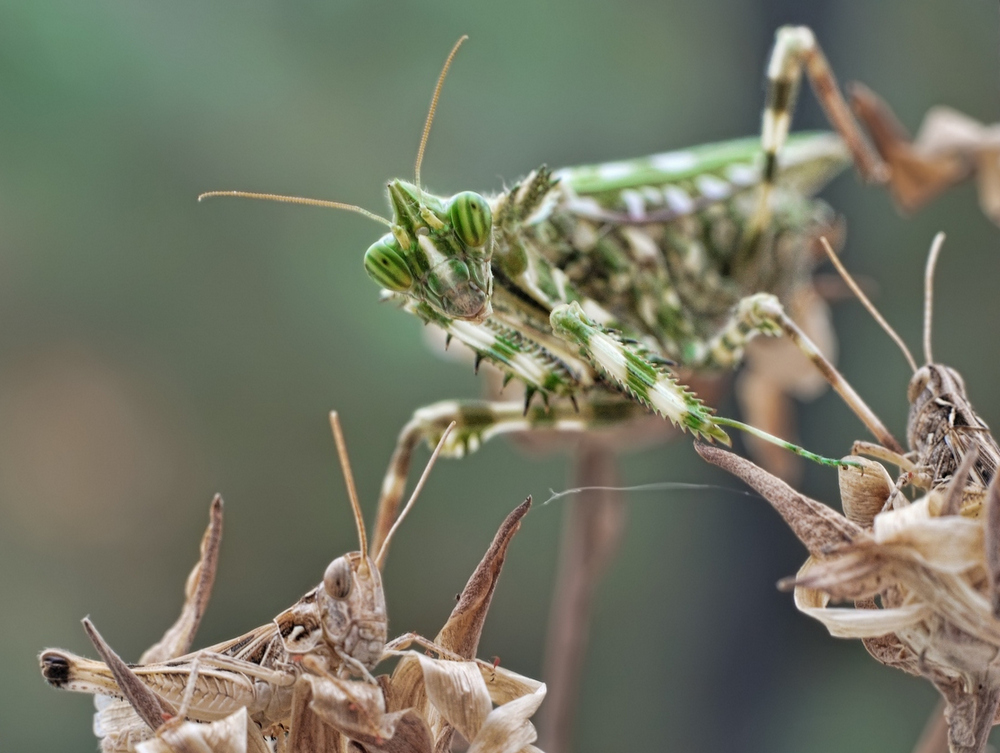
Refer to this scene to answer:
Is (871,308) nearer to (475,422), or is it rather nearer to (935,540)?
(935,540)

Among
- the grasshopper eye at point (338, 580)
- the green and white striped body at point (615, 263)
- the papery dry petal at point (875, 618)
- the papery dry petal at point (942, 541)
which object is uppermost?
the green and white striped body at point (615, 263)

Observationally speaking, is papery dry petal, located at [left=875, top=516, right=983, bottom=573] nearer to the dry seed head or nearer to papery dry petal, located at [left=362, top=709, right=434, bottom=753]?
the dry seed head

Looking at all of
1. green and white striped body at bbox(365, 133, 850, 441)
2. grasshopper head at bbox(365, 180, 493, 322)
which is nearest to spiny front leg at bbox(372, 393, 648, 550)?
green and white striped body at bbox(365, 133, 850, 441)

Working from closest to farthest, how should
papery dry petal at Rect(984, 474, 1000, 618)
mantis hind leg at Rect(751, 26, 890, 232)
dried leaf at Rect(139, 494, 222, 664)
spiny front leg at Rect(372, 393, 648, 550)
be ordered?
papery dry petal at Rect(984, 474, 1000, 618)
dried leaf at Rect(139, 494, 222, 664)
spiny front leg at Rect(372, 393, 648, 550)
mantis hind leg at Rect(751, 26, 890, 232)

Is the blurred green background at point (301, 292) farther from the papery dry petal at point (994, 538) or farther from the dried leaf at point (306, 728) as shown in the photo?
the papery dry petal at point (994, 538)

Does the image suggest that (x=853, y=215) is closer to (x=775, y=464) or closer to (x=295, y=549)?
(x=775, y=464)

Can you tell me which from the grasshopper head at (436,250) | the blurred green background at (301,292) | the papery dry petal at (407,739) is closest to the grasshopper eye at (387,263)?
the grasshopper head at (436,250)

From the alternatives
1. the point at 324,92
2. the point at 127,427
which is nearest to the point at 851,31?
the point at 324,92
